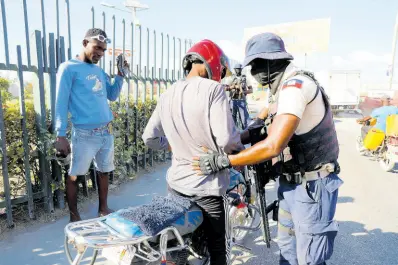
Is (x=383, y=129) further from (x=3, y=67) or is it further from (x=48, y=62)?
(x=3, y=67)

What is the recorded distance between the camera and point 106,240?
1427mm

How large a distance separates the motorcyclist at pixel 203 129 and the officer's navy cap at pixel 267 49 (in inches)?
7.8

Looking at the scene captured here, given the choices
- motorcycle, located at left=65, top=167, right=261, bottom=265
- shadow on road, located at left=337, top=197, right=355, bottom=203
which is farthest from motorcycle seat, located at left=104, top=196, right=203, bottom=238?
shadow on road, located at left=337, top=197, right=355, bottom=203

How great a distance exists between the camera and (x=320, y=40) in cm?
3241

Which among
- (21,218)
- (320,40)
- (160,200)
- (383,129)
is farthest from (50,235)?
(320,40)

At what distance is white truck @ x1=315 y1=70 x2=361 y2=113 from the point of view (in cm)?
2166

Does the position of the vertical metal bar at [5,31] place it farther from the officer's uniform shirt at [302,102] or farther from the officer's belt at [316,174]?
the officer's belt at [316,174]

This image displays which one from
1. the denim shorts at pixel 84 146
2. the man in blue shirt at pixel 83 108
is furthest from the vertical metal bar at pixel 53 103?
the denim shorts at pixel 84 146

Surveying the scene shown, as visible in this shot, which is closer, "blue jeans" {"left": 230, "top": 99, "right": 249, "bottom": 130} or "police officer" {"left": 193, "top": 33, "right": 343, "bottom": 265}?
"police officer" {"left": 193, "top": 33, "right": 343, "bottom": 265}

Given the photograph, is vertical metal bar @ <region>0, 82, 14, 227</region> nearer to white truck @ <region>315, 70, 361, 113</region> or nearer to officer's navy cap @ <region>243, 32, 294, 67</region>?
officer's navy cap @ <region>243, 32, 294, 67</region>

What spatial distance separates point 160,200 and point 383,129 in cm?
698

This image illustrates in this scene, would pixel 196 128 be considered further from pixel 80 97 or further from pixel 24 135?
pixel 24 135

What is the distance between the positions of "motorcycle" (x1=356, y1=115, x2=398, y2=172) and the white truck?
15.2 m

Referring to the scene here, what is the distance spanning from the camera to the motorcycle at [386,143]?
6.41 meters
